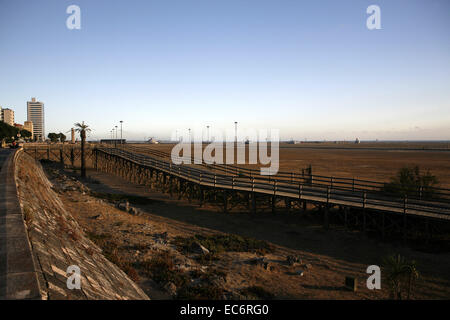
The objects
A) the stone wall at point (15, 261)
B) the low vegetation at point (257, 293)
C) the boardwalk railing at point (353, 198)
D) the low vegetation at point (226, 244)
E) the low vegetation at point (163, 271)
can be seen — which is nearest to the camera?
the stone wall at point (15, 261)

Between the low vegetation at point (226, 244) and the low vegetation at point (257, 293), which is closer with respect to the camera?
the low vegetation at point (257, 293)

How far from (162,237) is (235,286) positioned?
5.36m

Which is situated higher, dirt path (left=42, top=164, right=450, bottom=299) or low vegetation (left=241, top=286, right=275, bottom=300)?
low vegetation (left=241, top=286, right=275, bottom=300)

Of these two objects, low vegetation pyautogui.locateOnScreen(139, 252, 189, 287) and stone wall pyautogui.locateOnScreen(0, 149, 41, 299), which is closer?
stone wall pyautogui.locateOnScreen(0, 149, 41, 299)

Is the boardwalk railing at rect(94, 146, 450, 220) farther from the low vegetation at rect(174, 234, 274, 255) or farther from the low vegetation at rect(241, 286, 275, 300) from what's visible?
the low vegetation at rect(241, 286, 275, 300)

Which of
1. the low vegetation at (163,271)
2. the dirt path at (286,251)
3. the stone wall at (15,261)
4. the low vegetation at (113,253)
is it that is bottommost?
the dirt path at (286,251)

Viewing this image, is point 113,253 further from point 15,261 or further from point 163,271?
point 15,261

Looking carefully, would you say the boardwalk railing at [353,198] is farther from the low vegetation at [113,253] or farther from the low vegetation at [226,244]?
the low vegetation at [113,253]

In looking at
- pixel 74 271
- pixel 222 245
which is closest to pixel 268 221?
pixel 222 245

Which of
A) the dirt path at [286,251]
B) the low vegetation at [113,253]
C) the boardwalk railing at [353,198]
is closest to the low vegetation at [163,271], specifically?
the dirt path at [286,251]

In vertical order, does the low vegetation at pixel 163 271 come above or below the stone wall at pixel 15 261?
below

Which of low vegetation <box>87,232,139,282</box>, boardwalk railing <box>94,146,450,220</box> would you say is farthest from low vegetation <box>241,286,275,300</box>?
boardwalk railing <box>94,146,450,220</box>

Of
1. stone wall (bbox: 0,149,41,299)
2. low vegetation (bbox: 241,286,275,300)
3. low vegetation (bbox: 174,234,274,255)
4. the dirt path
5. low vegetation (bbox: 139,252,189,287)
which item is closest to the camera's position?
stone wall (bbox: 0,149,41,299)
